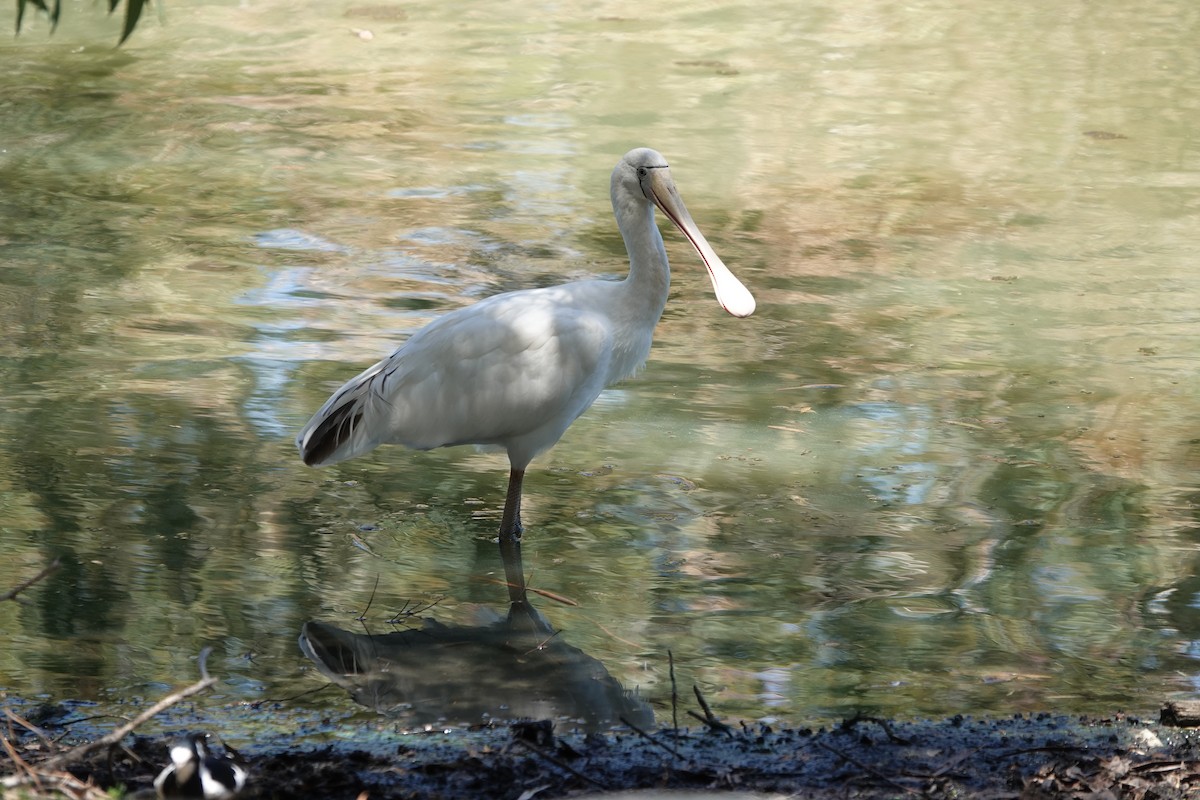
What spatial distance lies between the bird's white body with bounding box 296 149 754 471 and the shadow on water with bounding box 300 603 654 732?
2.85 ft

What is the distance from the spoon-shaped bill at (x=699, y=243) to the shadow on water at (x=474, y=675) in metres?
1.87

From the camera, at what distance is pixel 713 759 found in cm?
454

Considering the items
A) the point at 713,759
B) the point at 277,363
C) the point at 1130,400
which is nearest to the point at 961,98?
the point at 1130,400

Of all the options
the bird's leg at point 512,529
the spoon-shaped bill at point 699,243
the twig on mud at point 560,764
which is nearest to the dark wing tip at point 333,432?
the bird's leg at point 512,529

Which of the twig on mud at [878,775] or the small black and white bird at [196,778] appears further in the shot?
the twig on mud at [878,775]

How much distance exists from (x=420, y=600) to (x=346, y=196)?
625 centimetres

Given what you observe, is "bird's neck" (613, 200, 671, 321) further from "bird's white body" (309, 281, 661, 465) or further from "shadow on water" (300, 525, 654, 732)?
"shadow on water" (300, 525, 654, 732)

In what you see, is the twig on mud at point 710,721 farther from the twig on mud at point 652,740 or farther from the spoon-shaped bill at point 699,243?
the spoon-shaped bill at point 699,243

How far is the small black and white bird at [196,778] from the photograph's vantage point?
12.2 ft

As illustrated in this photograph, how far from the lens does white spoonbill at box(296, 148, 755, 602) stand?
243 inches

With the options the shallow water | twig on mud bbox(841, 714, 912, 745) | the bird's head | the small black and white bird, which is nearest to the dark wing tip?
the shallow water

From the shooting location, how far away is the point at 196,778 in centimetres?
372

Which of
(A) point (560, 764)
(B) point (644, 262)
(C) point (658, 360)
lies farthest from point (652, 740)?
(C) point (658, 360)

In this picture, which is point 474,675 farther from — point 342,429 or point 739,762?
point 342,429
